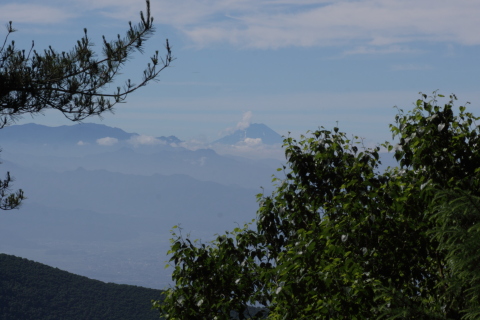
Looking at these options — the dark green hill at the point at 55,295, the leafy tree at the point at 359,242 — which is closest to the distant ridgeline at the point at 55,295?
the dark green hill at the point at 55,295

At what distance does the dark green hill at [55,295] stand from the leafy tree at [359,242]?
44.1m

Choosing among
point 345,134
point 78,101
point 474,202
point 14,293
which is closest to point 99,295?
point 14,293

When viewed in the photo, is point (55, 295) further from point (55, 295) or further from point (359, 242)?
point (359, 242)

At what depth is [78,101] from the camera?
12.0 metres

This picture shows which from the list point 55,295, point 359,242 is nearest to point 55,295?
point 55,295

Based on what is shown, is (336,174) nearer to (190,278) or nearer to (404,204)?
(404,204)

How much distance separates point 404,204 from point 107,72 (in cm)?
733

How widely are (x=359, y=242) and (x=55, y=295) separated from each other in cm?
5897

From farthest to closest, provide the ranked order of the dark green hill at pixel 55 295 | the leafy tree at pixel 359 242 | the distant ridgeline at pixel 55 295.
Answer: the distant ridgeline at pixel 55 295 → the dark green hill at pixel 55 295 → the leafy tree at pixel 359 242

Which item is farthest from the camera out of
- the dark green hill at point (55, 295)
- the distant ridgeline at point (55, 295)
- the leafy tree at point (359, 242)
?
the distant ridgeline at point (55, 295)

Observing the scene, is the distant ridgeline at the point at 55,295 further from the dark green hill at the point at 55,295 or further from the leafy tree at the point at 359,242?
the leafy tree at the point at 359,242

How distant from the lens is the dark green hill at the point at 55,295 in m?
54.0

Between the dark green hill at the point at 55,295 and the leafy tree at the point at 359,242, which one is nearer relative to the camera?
Result: the leafy tree at the point at 359,242

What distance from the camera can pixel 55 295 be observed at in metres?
60.1
